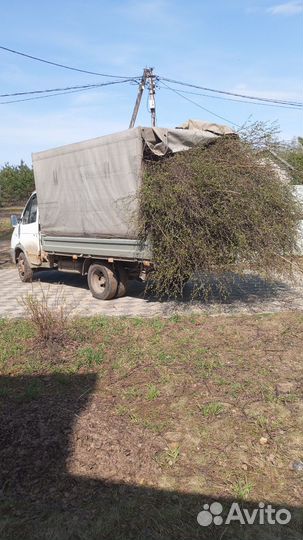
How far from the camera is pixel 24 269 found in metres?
11.1

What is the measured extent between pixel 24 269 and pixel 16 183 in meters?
38.3

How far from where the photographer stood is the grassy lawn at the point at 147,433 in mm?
2742

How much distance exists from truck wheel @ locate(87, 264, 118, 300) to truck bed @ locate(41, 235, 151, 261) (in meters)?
0.30

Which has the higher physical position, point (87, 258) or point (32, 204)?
point (32, 204)

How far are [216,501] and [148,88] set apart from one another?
22.5 m

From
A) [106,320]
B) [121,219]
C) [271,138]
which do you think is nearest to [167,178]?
[121,219]

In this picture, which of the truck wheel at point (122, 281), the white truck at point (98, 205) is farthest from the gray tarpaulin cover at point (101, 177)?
the truck wheel at point (122, 281)

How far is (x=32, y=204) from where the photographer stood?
10398 millimetres

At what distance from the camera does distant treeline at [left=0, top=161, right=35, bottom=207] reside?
46.6 metres

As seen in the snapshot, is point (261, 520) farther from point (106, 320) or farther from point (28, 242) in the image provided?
point (28, 242)

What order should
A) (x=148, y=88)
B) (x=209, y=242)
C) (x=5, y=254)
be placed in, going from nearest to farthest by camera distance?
(x=209, y=242) < (x=5, y=254) < (x=148, y=88)

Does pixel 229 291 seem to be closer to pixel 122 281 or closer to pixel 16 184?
pixel 122 281

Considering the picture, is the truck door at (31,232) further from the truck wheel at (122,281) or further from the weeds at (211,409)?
the weeds at (211,409)

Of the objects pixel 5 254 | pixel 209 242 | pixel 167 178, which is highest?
pixel 167 178
